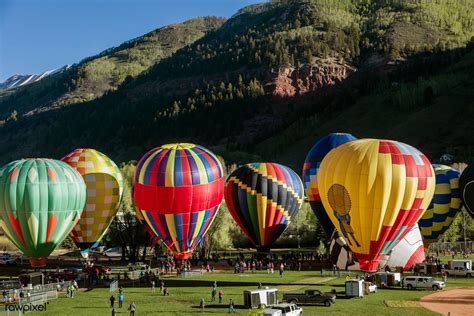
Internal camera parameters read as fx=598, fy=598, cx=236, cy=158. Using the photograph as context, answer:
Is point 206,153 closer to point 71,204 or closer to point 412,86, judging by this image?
point 71,204

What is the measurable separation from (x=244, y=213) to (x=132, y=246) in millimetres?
15694

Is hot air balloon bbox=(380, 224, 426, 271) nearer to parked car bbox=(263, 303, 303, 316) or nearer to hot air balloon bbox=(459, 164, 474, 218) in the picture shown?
hot air balloon bbox=(459, 164, 474, 218)

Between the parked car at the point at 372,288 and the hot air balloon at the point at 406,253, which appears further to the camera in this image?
the hot air balloon at the point at 406,253

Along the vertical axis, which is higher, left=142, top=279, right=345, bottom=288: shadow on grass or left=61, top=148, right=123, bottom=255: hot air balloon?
left=61, top=148, right=123, bottom=255: hot air balloon

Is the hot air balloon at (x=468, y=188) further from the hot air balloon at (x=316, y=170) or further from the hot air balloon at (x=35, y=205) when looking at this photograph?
the hot air balloon at (x=35, y=205)

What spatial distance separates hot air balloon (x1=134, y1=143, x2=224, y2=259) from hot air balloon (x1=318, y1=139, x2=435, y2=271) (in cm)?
1052

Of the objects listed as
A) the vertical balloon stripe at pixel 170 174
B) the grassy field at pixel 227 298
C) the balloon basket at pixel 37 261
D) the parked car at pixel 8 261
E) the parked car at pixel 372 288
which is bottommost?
the grassy field at pixel 227 298

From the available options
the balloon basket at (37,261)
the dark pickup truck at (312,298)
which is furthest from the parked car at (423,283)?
the balloon basket at (37,261)

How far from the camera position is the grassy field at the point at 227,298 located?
30.9m

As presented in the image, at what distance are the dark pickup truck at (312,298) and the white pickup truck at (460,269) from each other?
52.1 ft

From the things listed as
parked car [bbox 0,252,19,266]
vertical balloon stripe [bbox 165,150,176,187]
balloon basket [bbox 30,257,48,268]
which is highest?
vertical balloon stripe [bbox 165,150,176,187]

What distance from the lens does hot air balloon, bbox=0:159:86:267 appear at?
40.8 meters

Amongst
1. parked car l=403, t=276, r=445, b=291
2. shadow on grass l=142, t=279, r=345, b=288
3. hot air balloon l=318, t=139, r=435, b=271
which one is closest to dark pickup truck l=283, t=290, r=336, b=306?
hot air balloon l=318, t=139, r=435, b=271
